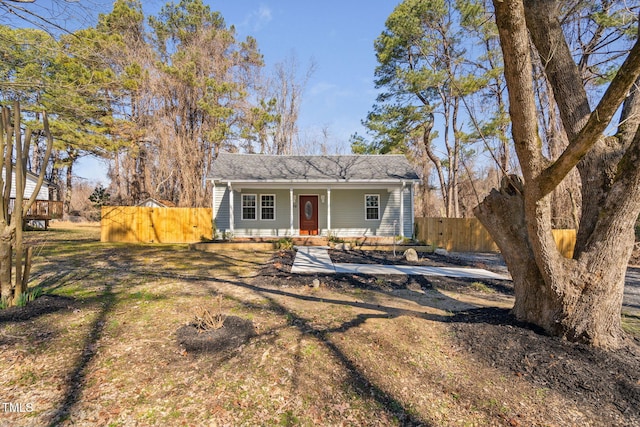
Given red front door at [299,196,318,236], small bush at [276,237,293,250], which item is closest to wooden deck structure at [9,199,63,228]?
small bush at [276,237,293,250]

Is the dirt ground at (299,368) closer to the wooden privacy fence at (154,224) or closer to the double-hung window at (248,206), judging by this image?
the double-hung window at (248,206)

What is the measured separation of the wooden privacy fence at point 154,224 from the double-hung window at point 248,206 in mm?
2053

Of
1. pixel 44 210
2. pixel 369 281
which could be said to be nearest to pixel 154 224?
pixel 44 210

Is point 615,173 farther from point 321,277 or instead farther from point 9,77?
point 9,77

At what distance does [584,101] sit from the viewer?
351 centimetres

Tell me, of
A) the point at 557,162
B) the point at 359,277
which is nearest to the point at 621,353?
the point at 557,162

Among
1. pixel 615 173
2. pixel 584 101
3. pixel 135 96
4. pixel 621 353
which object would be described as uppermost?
pixel 135 96

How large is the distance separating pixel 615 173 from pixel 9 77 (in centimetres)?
1312

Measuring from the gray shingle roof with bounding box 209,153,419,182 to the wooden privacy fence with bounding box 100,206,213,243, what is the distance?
2745mm

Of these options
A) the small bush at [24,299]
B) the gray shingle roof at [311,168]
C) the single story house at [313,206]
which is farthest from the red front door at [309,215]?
the small bush at [24,299]

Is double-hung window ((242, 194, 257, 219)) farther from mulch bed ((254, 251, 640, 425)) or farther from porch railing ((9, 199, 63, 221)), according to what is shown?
porch railing ((9, 199, 63, 221))

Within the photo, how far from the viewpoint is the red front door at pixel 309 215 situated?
14.0 meters

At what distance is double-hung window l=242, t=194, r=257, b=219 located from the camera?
13.8 m

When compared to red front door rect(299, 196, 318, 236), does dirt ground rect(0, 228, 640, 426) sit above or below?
below
